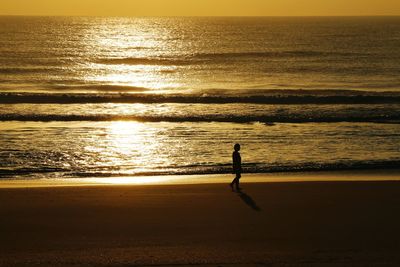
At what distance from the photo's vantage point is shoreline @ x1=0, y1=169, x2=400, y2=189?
1686 centimetres

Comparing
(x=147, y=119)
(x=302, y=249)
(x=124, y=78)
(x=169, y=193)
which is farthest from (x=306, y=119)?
(x=124, y=78)

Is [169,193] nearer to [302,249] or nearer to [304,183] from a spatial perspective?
[304,183]

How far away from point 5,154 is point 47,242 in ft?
35.3

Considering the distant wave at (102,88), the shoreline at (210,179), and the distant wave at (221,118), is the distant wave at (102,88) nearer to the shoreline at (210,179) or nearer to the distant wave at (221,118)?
the distant wave at (221,118)

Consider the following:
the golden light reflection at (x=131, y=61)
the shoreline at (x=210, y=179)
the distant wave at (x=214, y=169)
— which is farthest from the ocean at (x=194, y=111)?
the shoreline at (x=210, y=179)

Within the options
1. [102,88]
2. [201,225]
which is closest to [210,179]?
[201,225]

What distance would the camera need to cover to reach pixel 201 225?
38.9 ft

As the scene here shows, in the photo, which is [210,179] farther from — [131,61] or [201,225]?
[131,61]

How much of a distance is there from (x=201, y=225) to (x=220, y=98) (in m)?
28.3

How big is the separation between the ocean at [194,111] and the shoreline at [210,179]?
0.63m

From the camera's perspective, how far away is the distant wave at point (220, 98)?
126 ft

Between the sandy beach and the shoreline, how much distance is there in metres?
1.13

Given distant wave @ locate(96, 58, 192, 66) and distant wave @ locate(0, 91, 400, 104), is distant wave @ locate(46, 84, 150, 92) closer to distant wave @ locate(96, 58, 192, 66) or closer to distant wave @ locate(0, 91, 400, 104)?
distant wave @ locate(0, 91, 400, 104)

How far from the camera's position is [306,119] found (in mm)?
30703
